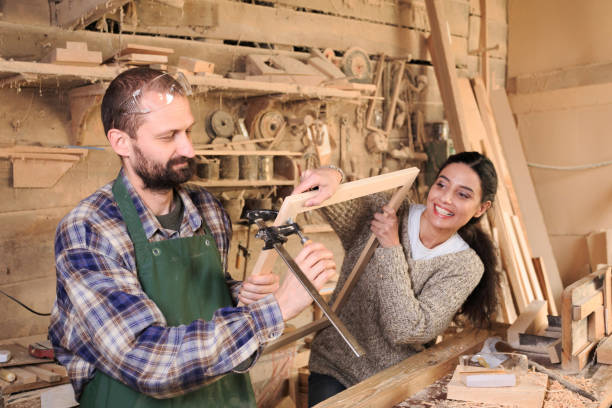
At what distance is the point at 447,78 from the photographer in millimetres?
4691

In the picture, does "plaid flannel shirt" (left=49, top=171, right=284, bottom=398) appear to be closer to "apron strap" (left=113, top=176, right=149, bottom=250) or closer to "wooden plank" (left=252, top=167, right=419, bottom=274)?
"apron strap" (left=113, top=176, right=149, bottom=250)

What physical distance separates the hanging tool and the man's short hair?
45 centimetres

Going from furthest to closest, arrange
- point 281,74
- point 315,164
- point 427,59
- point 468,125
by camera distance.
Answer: point 427,59, point 468,125, point 315,164, point 281,74

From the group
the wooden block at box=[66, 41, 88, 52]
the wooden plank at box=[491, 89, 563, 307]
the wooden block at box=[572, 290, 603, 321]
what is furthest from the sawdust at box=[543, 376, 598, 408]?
the wooden plank at box=[491, 89, 563, 307]

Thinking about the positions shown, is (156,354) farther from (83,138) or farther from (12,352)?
(83,138)

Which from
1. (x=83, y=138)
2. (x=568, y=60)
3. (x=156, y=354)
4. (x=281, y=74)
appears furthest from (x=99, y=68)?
(x=568, y=60)

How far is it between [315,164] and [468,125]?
4.73ft

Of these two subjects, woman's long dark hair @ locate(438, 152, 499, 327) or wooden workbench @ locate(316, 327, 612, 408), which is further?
woman's long dark hair @ locate(438, 152, 499, 327)

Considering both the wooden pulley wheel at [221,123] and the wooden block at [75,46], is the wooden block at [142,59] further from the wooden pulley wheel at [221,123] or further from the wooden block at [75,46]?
the wooden pulley wheel at [221,123]

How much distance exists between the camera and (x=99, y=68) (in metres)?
2.70

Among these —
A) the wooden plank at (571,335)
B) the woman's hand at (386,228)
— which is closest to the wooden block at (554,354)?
the wooden plank at (571,335)

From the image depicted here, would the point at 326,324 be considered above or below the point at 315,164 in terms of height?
below

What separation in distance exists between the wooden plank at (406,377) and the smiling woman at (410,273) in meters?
0.09

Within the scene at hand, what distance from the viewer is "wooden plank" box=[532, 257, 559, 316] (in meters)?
4.91
